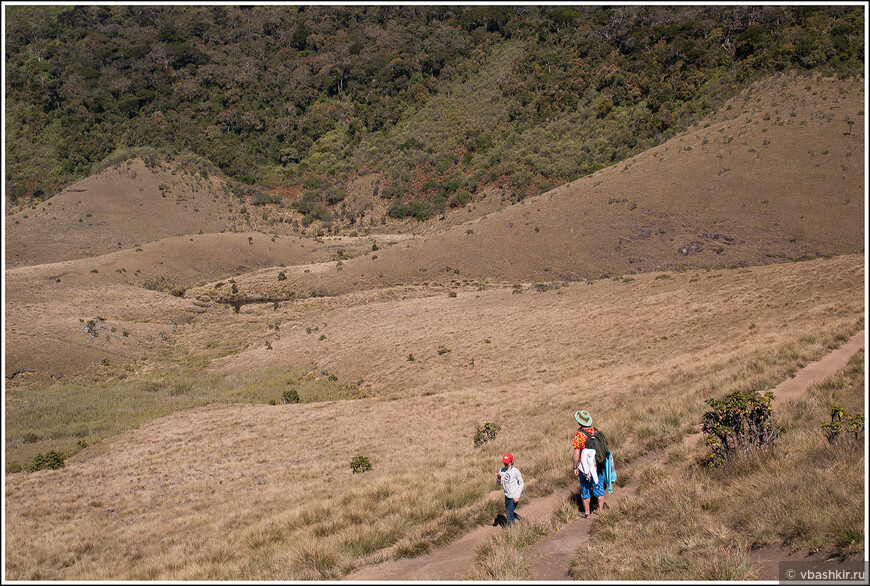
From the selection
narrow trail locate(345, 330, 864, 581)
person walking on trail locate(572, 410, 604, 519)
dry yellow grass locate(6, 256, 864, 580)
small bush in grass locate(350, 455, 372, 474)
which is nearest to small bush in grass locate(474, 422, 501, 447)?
dry yellow grass locate(6, 256, 864, 580)

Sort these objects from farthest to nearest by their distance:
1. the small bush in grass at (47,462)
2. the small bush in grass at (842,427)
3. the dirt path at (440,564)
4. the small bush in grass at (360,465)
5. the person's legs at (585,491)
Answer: the small bush in grass at (47,462)
the small bush in grass at (360,465)
the person's legs at (585,491)
the small bush in grass at (842,427)
the dirt path at (440,564)

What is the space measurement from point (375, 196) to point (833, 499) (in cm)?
7808

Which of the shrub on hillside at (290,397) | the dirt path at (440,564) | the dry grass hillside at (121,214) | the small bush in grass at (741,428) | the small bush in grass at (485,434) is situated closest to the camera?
the dirt path at (440,564)

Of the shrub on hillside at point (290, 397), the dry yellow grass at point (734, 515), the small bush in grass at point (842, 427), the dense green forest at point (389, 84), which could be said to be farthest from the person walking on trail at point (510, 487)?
the dense green forest at point (389, 84)

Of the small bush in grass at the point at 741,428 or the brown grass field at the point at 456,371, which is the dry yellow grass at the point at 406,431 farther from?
the small bush in grass at the point at 741,428

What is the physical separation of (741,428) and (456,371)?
49.3 ft

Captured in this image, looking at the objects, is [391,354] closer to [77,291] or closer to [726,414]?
[726,414]

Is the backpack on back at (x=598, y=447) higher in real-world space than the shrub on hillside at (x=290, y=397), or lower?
higher

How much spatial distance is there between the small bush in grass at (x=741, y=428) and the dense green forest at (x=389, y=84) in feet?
196

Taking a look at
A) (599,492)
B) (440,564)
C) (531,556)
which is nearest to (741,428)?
(599,492)

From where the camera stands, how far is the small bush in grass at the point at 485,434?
43.6 ft

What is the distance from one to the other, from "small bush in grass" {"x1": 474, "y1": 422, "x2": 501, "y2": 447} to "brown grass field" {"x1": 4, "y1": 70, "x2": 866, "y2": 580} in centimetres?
31

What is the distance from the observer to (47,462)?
14.9m

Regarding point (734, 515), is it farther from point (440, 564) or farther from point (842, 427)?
point (440, 564)
